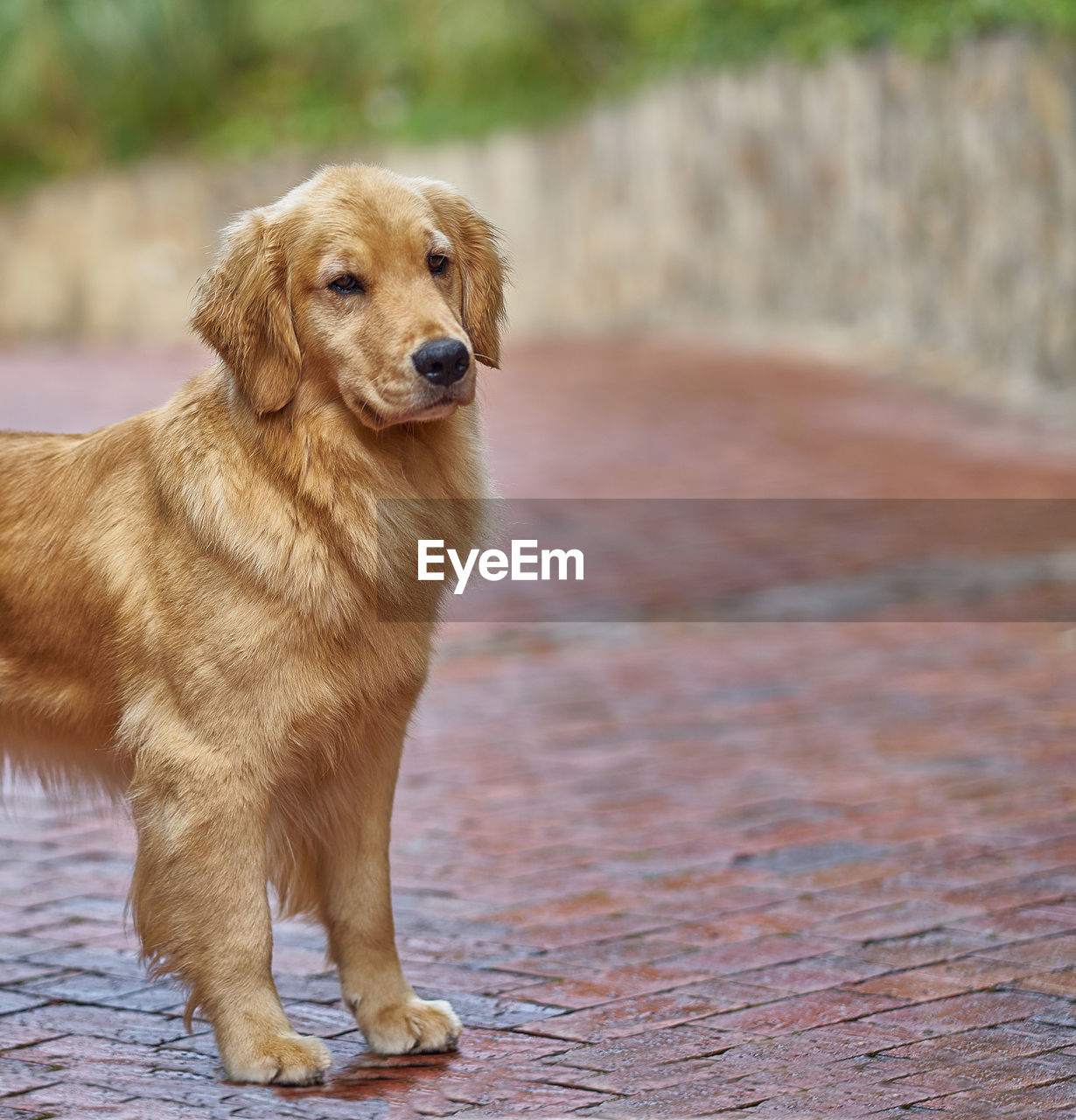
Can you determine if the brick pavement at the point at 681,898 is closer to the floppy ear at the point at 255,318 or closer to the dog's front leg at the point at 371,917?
the dog's front leg at the point at 371,917

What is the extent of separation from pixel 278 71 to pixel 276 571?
23833mm

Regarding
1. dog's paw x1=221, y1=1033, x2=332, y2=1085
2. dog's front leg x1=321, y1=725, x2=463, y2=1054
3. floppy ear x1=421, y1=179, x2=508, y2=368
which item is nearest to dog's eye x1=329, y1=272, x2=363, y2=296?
floppy ear x1=421, y1=179, x2=508, y2=368

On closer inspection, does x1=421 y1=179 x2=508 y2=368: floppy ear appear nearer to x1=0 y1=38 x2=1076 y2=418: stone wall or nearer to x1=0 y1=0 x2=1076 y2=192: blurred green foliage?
x1=0 y1=38 x2=1076 y2=418: stone wall

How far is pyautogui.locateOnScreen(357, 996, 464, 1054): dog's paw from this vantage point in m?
3.41

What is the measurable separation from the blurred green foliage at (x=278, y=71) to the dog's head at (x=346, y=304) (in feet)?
60.7

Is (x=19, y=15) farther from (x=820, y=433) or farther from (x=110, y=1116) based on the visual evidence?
(x=110, y=1116)

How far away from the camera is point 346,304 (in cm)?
324

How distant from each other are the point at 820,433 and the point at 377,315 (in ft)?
34.6

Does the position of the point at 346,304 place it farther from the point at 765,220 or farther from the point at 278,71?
the point at 278,71

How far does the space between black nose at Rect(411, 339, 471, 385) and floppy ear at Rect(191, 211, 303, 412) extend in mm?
277

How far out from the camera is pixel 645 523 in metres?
10.6

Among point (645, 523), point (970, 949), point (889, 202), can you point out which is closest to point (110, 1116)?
point (970, 949)

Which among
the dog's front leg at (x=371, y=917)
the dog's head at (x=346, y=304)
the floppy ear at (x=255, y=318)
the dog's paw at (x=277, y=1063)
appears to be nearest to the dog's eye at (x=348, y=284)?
the dog's head at (x=346, y=304)

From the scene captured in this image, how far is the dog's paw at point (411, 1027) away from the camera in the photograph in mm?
3414
